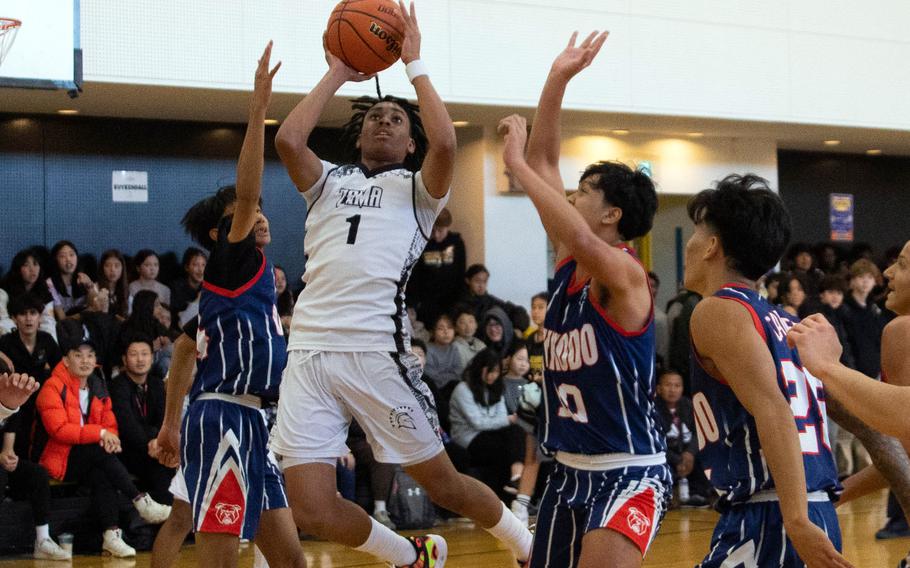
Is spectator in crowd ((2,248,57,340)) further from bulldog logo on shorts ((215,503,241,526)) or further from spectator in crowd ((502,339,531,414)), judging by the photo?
bulldog logo on shorts ((215,503,241,526))

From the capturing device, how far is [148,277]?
390 inches

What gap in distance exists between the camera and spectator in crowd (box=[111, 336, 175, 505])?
779cm

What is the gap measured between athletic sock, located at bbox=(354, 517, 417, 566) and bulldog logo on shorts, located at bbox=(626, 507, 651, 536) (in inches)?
53.2

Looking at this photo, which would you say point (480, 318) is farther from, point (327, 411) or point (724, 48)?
point (327, 411)

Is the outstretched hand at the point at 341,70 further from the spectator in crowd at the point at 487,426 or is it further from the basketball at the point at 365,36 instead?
the spectator in crowd at the point at 487,426

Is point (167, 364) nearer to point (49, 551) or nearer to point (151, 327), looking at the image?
point (151, 327)

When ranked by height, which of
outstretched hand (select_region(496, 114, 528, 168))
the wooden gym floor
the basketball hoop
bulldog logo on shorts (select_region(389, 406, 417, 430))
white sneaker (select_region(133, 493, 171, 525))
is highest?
the basketball hoop

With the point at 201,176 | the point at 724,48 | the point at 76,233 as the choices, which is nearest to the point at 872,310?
the point at 724,48

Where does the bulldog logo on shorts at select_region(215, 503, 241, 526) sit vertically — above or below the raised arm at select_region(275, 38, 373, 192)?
below

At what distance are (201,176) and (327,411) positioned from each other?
7.47 metres

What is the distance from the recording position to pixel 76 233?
10.8 metres

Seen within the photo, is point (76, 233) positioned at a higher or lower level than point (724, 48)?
lower

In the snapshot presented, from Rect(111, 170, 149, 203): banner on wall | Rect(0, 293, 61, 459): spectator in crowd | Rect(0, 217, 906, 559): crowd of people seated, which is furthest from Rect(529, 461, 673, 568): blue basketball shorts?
Rect(111, 170, 149, 203): banner on wall

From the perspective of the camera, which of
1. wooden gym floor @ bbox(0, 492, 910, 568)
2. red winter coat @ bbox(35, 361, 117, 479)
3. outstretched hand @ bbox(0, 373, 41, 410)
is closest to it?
outstretched hand @ bbox(0, 373, 41, 410)
